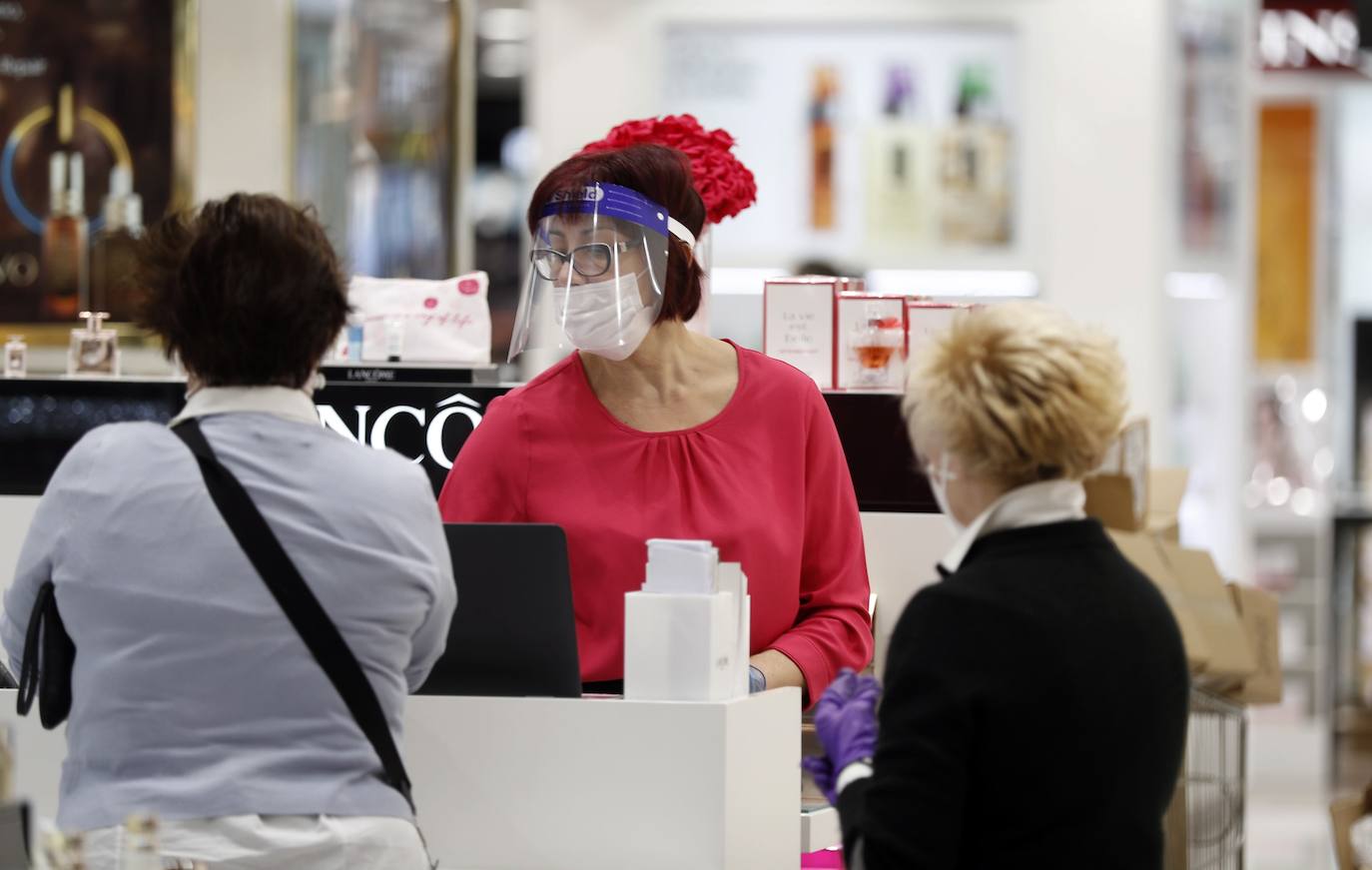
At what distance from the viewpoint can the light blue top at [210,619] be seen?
1.89 meters

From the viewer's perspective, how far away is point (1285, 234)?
9.55 metres

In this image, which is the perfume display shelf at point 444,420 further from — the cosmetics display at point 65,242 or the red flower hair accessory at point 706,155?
the cosmetics display at point 65,242

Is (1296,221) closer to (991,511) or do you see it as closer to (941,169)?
(941,169)

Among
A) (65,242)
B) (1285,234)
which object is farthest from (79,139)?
(1285,234)

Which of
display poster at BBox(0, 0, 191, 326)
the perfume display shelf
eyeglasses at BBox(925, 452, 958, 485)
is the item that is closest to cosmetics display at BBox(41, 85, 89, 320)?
display poster at BBox(0, 0, 191, 326)

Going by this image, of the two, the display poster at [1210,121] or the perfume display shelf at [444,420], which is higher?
the display poster at [1210,121]

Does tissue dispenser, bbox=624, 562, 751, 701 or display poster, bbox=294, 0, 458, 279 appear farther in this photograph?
display poster, bbox=294, 0, 458, 279

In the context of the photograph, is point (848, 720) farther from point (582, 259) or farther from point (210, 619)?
point (582, 259)

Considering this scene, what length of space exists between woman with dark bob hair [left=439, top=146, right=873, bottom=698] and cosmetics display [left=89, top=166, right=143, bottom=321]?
3311mm

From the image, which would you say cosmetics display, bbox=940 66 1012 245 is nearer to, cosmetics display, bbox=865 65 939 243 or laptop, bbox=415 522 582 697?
cosmetics display, bbox=865 65 939 243

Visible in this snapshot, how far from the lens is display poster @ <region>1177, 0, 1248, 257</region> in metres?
7.44

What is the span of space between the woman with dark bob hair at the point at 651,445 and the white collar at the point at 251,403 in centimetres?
88

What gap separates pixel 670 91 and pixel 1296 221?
4.33 metres

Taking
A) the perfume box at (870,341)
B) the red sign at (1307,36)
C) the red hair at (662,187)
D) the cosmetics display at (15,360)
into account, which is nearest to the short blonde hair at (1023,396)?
the red hair at (662,187)
